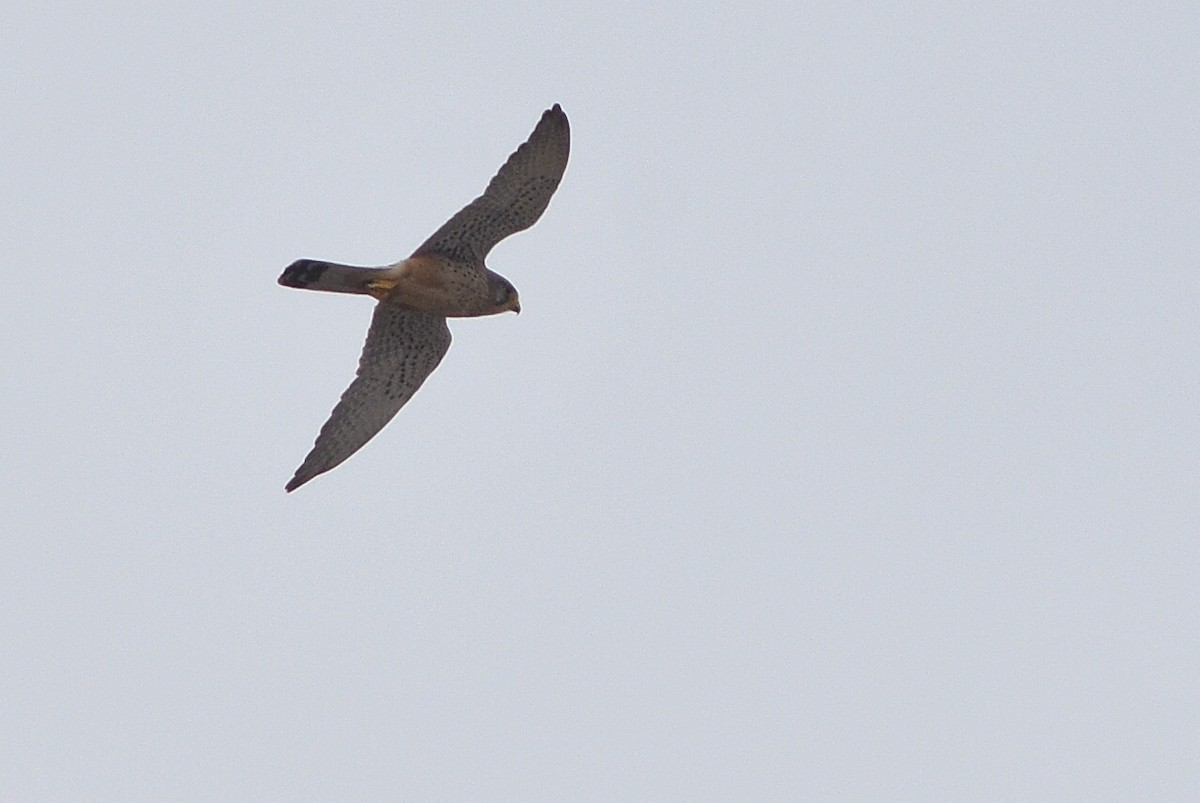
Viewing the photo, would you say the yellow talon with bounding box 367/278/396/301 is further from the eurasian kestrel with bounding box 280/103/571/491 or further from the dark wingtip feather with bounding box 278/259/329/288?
the dark wingtip feather with bounding box 278/259/329/288

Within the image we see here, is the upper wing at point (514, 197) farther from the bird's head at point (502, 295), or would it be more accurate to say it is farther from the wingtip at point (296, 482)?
the wingtip at point (296, 482)

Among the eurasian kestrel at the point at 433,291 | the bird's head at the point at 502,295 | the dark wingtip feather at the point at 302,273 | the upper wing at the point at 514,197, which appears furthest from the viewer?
the bird's head at the point at 502,295

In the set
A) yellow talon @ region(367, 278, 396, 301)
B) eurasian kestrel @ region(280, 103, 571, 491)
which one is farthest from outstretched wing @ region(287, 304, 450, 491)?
yellow talon @ region(367, 278, 396, 301)

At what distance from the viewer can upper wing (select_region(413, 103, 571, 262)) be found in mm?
10156

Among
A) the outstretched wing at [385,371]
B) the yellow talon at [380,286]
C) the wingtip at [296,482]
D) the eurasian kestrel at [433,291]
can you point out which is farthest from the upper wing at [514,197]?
the wingtip at [296,482]

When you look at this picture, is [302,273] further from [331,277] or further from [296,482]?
[296,482]

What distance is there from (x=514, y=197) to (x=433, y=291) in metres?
0.81

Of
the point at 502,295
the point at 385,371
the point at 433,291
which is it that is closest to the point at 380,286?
the point at 433,291

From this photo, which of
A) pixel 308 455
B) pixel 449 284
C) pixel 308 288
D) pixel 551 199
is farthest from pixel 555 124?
pixel 308 455

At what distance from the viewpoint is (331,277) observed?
31.3 ft

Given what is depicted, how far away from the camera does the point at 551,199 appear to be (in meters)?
10.4

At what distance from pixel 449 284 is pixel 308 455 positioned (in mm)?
1414

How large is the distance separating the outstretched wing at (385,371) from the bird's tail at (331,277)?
0.48m

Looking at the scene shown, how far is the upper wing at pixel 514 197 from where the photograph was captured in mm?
10156
